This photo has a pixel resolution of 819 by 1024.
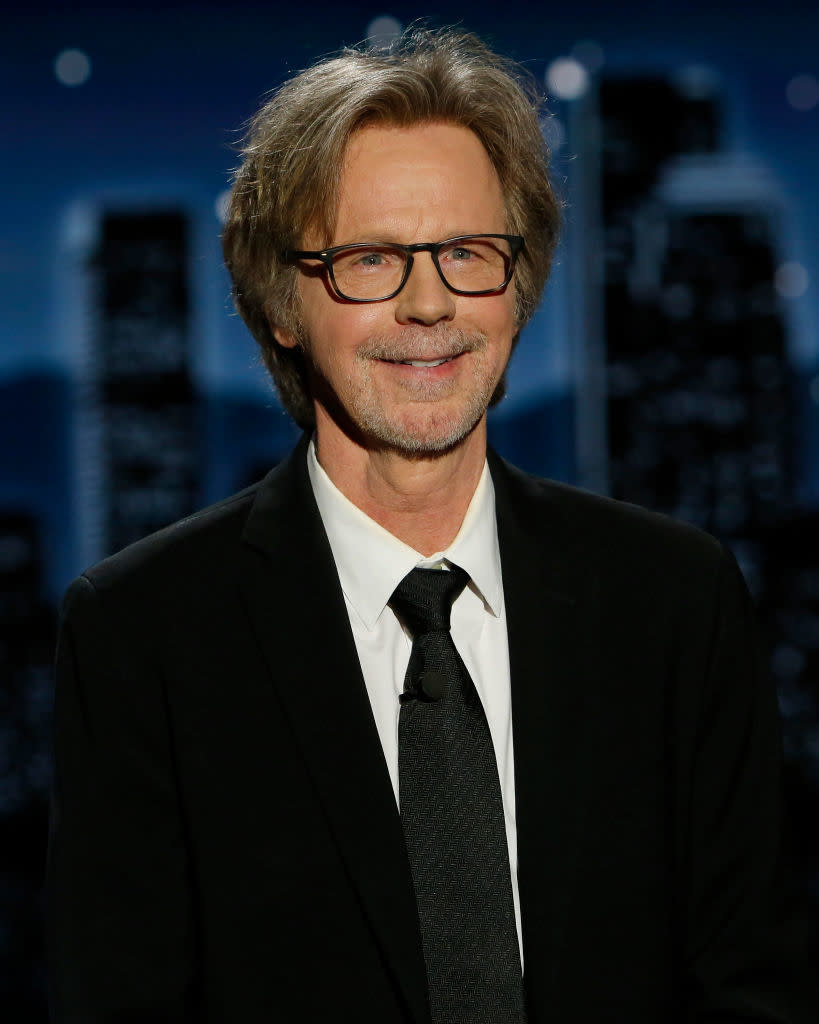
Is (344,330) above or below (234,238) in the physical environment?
below

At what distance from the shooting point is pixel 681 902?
1.42m

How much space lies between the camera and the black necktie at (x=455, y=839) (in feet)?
4.11

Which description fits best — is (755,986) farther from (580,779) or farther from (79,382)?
(79,382)

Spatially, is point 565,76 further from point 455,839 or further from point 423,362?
point 455,839

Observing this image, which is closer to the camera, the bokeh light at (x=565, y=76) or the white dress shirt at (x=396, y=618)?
the white dress shirt at (x=396, y=618)

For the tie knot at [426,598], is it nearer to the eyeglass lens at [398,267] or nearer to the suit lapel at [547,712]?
the suit lapel at [547,712]

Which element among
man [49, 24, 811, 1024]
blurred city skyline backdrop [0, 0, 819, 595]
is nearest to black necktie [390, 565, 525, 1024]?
man [49, 24, 811, 1024]

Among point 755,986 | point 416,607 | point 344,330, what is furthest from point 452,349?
→ point 755,986

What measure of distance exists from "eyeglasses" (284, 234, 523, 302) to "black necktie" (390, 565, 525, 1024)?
0.40 meters

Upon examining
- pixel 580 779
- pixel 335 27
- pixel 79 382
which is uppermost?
pixel 335 27

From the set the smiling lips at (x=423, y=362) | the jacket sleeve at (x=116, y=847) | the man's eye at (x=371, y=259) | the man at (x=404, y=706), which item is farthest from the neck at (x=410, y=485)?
the jacket sleeve at (x=116, y=847)

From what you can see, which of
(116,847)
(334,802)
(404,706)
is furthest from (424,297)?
(116,847)

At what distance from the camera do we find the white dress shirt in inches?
53.6

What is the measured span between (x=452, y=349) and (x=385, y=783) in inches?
20.0
